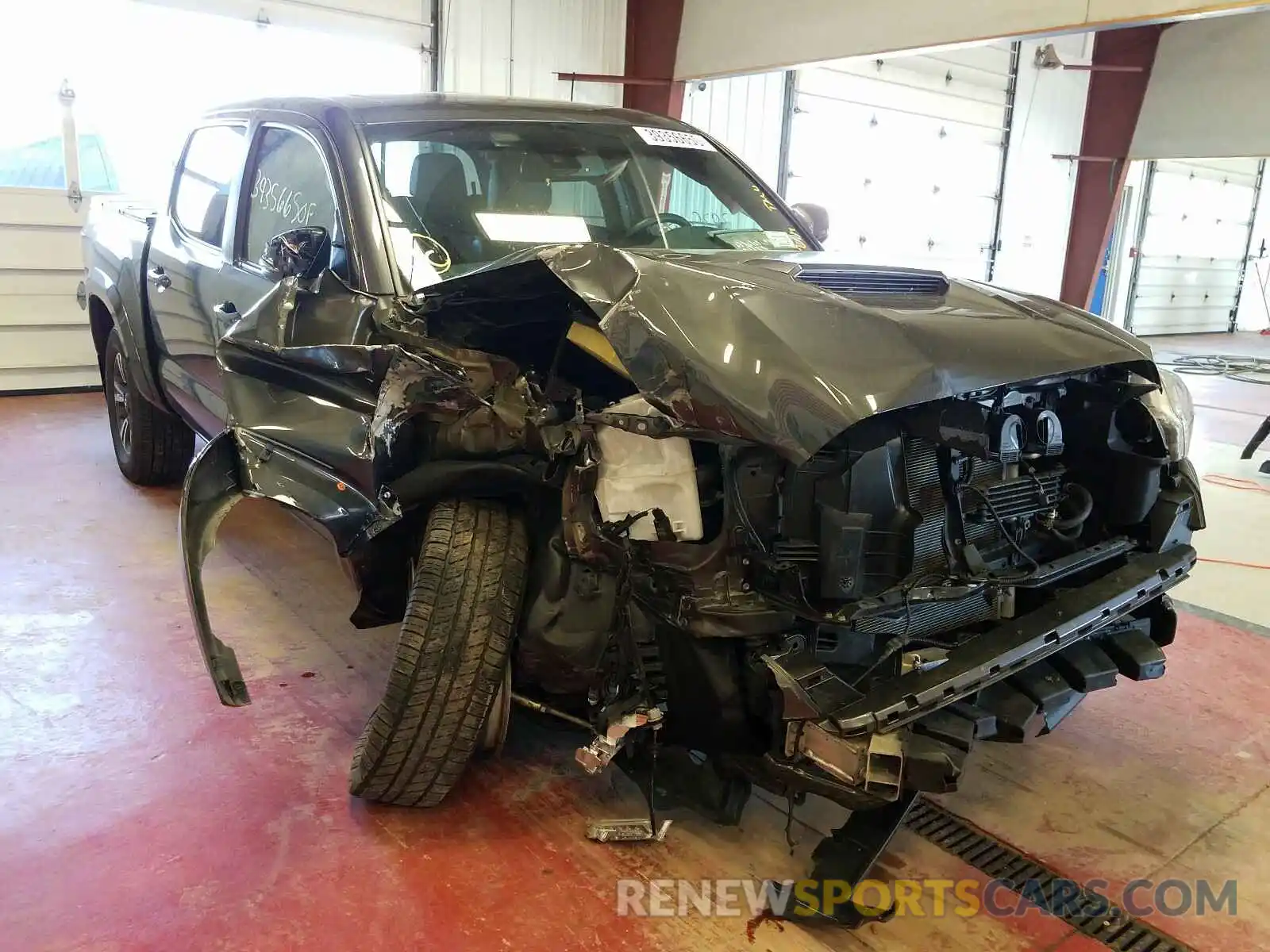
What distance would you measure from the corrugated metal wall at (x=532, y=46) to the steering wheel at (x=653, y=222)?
4748 mm

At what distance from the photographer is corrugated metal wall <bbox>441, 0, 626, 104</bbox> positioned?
24.0ft

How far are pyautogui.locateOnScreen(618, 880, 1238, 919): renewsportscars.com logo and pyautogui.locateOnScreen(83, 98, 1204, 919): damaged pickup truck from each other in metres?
0.16

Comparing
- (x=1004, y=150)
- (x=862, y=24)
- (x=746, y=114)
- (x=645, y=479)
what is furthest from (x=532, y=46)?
(x=645, y=479)

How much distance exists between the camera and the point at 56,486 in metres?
4.56

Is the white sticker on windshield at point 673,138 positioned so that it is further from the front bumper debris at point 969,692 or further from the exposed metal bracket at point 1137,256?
the exposed metal bracket at point 1137,256

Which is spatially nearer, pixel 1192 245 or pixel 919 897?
pixel 919 897

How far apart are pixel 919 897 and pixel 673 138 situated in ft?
7.77

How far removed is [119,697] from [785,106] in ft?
25.6

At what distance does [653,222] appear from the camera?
289 centimetres

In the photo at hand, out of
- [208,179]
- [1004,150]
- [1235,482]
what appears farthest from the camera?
[1004,150]

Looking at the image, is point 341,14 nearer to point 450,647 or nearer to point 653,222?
point 653,222

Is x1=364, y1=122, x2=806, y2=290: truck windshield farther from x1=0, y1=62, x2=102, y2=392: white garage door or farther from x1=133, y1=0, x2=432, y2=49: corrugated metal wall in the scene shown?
x1=0, y1=62, x2=102, y2=392: white garage door

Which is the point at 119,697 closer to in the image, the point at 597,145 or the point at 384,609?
the point at 384,609

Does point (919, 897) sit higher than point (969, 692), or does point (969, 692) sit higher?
point (969, 692)
